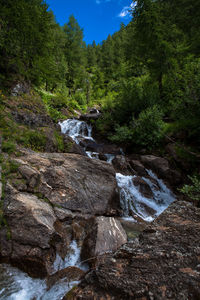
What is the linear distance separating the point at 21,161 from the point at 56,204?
6.26 feet

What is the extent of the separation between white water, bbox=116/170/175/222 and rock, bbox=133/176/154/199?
17 centimetres

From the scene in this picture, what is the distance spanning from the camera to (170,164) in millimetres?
10047

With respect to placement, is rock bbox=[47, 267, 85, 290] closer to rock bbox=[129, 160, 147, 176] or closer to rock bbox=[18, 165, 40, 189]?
rock bbox=[18, 165, 40, 189]

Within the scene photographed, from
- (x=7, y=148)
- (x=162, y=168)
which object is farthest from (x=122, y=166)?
(x=7, y=148)

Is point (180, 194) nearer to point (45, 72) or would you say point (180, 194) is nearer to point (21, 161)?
point (21, 161)

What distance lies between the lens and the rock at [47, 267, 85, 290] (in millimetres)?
3387

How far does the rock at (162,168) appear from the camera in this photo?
9.44 meters

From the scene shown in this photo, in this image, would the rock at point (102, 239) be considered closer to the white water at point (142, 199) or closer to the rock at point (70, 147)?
the white water at point (142, 199)

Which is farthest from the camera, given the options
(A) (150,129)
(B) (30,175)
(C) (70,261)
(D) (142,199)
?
(A) (150,129)

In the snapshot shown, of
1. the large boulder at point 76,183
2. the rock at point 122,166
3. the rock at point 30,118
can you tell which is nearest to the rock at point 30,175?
the large boulder at point 76,183

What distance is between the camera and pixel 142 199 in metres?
8.29

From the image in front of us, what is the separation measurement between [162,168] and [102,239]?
6853 mm

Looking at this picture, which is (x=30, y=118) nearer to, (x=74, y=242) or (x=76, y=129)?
(x=74, y=242)

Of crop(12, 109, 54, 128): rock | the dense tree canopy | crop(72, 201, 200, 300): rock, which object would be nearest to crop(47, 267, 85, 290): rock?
crop(72, 201, 200, 300): rock
